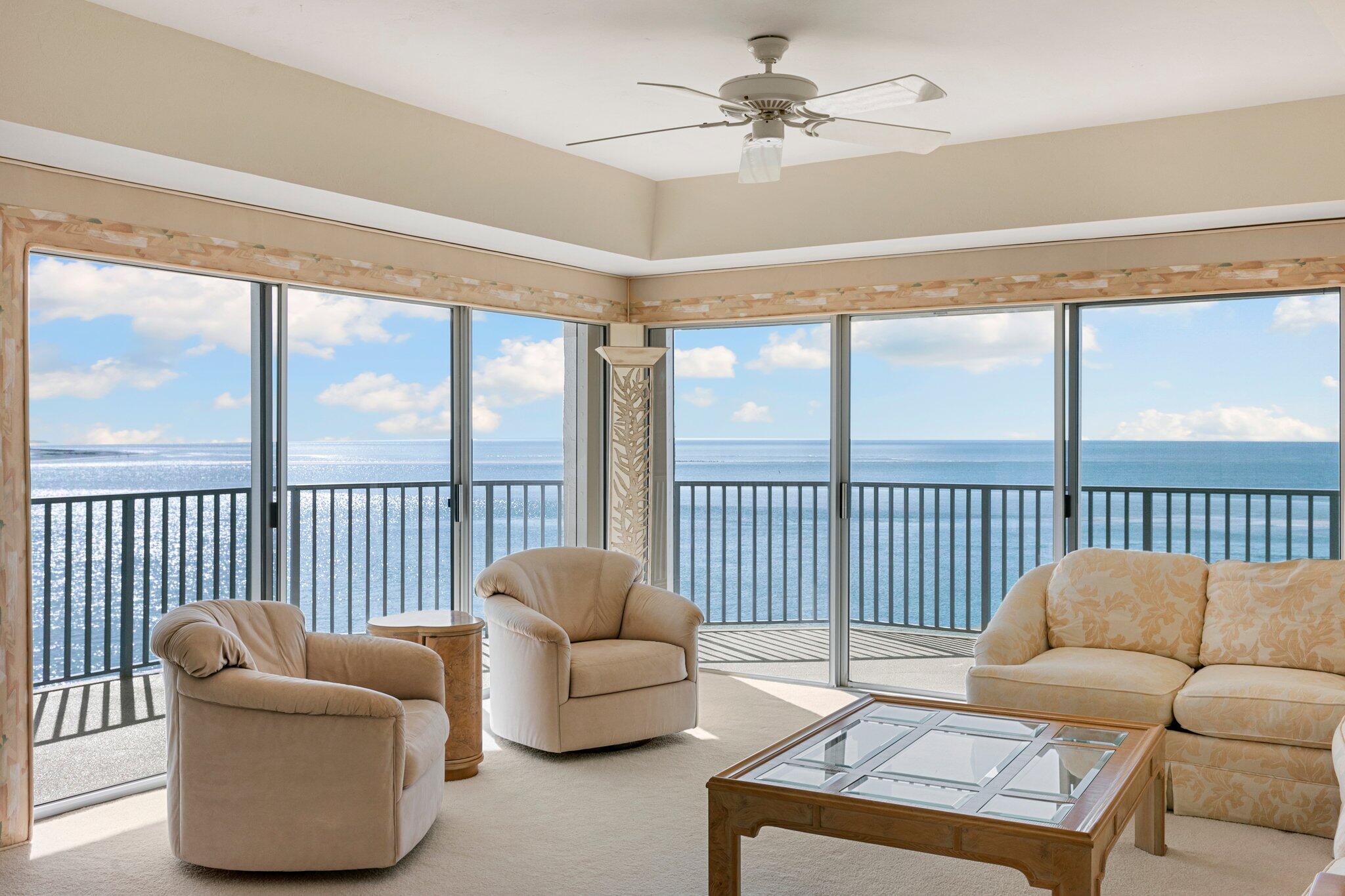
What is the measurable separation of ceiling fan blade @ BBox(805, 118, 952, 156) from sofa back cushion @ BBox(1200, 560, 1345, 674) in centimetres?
229

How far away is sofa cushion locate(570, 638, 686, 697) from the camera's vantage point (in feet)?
14.2

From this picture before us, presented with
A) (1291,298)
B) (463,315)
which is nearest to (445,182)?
(463,315)

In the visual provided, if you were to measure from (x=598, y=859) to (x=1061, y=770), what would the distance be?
145 cm

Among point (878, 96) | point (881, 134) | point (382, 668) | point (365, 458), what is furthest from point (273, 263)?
point (878, 96)

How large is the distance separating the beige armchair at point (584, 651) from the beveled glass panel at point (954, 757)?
147 cm

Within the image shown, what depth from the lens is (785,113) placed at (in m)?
3.30

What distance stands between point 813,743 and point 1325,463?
3.05 metres

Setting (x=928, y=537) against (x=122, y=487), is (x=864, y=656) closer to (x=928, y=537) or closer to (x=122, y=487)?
(x=928, y=537)

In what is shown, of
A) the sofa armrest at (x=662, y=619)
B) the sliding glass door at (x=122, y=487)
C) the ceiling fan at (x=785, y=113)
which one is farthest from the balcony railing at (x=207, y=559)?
the ceiling fan at (x=785, y=113)

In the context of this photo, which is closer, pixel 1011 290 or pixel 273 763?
pixel 273 763

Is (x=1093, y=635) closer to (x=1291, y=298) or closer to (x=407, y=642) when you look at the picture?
(x=1291, y=298)

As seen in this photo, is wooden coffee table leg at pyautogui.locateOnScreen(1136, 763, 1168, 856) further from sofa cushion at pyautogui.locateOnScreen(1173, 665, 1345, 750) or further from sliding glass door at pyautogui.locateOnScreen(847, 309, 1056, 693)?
sliding glass door at pyautogui.locateOnScreen(847, 309, 1056, 693)

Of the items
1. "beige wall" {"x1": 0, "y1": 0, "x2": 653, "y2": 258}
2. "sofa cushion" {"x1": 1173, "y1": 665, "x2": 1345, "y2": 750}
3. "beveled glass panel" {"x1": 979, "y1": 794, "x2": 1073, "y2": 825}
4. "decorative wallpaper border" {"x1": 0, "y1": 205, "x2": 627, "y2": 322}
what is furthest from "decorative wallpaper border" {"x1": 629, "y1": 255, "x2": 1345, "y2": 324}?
"beveled glass panel" {"x1": 979, "y1": 794, "x2": 1073, "y2": 825}

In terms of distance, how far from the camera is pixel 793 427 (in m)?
6.00
